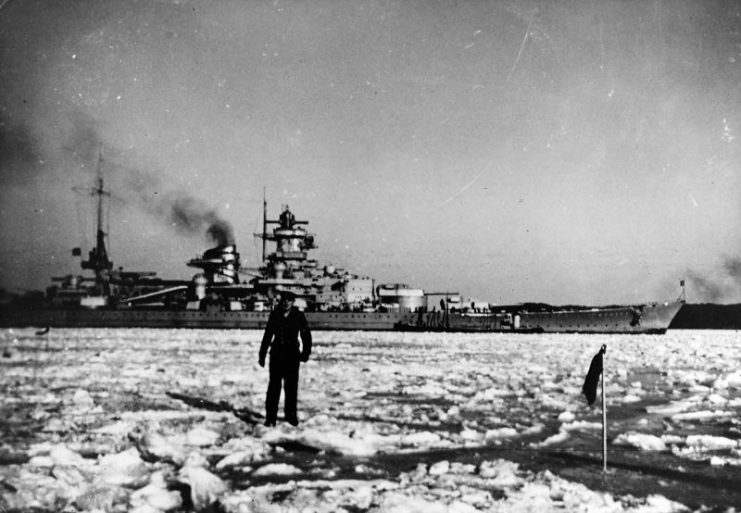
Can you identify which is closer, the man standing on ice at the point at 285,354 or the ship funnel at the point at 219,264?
the man standing on ice at the point at 285,354

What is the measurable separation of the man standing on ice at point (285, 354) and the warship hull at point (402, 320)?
51342mm

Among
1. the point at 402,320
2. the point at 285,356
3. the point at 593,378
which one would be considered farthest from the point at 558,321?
the point at 593,378

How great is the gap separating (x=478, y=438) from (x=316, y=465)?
1.77 meters

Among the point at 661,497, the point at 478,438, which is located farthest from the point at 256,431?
the point at 661,497

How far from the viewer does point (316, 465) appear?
449cm

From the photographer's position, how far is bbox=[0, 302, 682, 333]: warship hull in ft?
190

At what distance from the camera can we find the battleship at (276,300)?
2315 inches

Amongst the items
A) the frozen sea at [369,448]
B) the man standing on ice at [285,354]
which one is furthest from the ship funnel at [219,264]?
the man standing on ice at [285,354]

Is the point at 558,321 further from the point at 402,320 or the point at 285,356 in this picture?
the point at 285,356

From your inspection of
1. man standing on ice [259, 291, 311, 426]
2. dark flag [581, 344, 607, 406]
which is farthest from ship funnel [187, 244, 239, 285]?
dark flag [581, 344, 607, 406]

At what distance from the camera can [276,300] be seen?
186 ft

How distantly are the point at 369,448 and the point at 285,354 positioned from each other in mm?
1611

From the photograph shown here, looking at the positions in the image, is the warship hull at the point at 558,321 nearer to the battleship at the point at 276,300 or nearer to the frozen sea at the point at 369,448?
the battleship at the point at 276,300

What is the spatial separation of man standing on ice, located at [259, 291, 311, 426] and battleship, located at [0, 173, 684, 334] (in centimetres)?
5115
